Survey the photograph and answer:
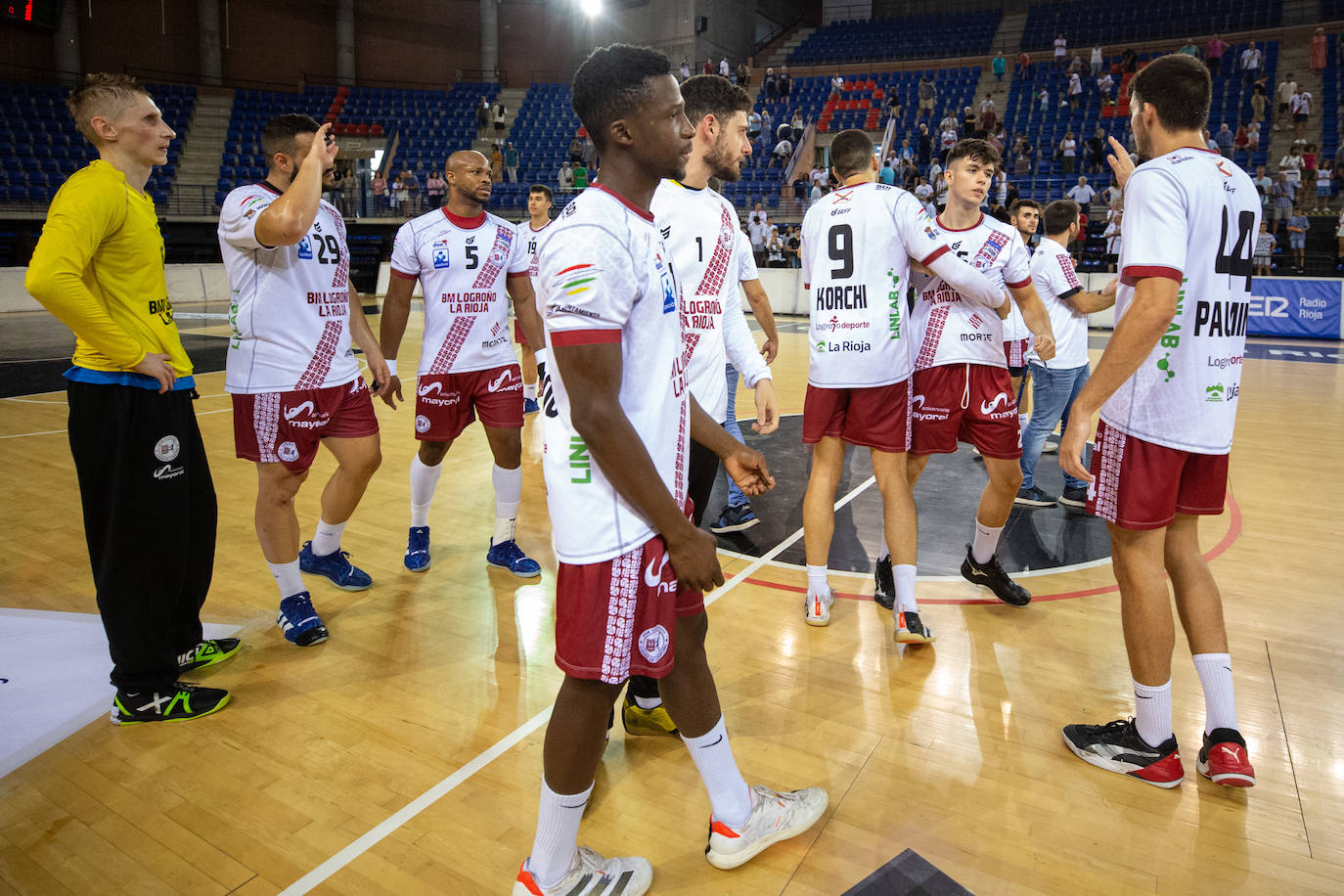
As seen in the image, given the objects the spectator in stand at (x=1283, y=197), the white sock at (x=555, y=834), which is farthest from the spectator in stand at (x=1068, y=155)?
the white sock at (x=555, y=834)

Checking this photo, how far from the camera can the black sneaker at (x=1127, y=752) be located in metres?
2.64

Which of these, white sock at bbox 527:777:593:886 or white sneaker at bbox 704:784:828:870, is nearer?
white sock at bbox 527:777:593:886

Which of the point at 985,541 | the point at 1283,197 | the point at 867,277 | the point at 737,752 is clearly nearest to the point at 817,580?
the point at 985,541

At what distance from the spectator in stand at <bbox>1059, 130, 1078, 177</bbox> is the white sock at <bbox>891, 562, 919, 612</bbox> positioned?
18.8 m

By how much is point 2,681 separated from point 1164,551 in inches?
163

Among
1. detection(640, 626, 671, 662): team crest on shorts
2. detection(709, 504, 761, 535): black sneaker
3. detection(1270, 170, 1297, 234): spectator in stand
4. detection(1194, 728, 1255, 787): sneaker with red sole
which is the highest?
detection(1270, 170, 1297, 234): spectator in stand

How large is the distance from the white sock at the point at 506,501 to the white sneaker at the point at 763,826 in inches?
96.1

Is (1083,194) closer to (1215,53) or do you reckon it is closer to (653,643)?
(1215,53)

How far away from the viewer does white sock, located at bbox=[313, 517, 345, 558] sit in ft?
13.9

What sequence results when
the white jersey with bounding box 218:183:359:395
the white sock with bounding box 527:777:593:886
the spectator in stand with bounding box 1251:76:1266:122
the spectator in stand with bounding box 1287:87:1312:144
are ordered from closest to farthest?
the white sock with bounding box 527:777:593:886 < the white jersey with bounding box 218:183:359:395 < the spectator in stand with bounding box 1287:87:1312:144 < the spectator in stand with bounding box 1251:76:1266:122

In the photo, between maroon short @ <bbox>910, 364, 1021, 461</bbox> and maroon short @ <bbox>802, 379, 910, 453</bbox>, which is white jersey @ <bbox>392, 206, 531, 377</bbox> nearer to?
maroon short @ <bbox>802, 379, 910, 453</bbox>

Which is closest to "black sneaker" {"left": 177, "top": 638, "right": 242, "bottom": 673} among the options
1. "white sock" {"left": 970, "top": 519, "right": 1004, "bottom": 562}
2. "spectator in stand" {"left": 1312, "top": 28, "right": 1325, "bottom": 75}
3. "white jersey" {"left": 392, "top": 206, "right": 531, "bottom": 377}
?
"white jersey" {"left": 392, "top": 206, "right": 531, "bottom": 377}

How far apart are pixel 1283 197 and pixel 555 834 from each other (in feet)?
62.5

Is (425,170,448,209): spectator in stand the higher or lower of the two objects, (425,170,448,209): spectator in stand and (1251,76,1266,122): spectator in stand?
the lower
